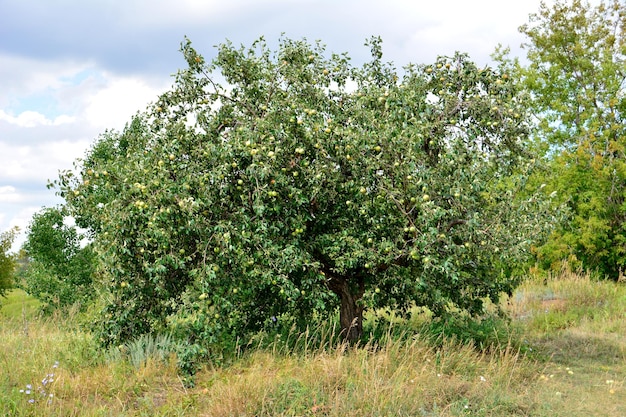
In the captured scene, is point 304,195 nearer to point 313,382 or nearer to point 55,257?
point 313,382

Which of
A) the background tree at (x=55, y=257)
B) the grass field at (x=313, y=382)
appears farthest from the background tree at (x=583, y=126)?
the background tree at (x=55, y=257)

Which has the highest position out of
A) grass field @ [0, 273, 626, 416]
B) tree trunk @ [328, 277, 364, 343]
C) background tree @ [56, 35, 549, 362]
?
background tree @ [56, 35, 549, 362]

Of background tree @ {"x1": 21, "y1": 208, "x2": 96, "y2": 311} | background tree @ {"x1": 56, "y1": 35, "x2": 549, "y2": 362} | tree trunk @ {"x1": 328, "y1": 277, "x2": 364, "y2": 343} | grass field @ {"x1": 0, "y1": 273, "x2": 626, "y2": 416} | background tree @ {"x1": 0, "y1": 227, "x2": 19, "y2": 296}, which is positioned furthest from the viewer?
background tree @ {"x1": 0, "y1": 227, "x2": 19, "y2": 296}

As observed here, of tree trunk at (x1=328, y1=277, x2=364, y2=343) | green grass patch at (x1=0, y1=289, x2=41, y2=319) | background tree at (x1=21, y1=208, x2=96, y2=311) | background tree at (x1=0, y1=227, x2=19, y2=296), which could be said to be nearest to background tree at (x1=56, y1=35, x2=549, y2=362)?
tree trunk at (x1=328, y1=277, x2=364, y2=343)

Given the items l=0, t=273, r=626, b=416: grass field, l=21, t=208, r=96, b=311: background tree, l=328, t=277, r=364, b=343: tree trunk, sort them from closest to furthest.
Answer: l=0, t=273, r=626, b=416: grass field, l=328, t=277, r=364, b=343: tree trunk, l=21, t=208, r=96, b=311: background tree

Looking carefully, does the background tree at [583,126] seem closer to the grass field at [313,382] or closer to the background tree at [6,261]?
the grass field at [313,382]

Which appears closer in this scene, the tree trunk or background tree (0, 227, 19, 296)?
A: the tree trunk

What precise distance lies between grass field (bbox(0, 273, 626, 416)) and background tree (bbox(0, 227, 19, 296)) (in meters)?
14.4

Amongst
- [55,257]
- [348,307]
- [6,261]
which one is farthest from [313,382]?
[6,261]

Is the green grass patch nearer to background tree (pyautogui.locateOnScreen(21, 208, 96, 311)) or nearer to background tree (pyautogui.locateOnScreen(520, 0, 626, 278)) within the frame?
background tree (pyautogui.locateOnScreen(21, 208, 96, 311))

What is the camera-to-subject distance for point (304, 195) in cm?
749

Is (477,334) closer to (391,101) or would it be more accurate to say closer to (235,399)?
(391,101)

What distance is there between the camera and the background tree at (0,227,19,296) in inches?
871

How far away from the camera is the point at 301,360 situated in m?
7.24
